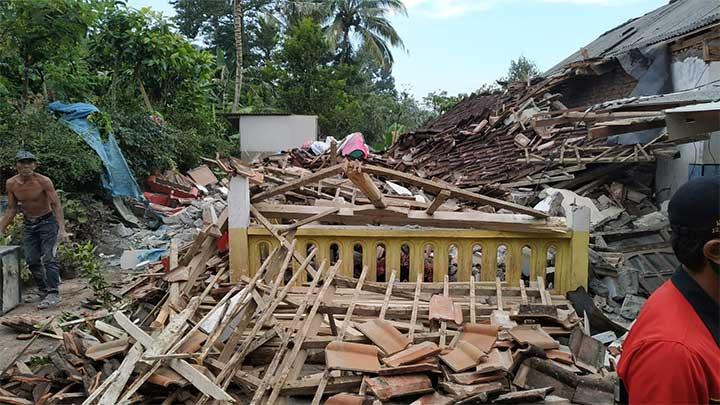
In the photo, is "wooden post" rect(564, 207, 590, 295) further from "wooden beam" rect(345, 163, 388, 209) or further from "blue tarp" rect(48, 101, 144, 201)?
"blue tarp" rect(48, 101, 144, 201)

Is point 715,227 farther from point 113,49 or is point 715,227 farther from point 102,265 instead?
point 113,49

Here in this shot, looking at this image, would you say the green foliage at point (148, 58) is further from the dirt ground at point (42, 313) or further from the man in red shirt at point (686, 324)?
the man in red shirt at point (686, 324)

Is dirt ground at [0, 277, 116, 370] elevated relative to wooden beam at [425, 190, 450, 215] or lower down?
lower down

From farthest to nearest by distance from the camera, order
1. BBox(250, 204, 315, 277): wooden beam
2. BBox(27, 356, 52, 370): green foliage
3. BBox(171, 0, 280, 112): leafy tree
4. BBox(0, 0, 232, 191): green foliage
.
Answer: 1. BBox(171, 0, 280, 112): leafy tree
2. BBox(0, 0, 232, 191): green foliage
3. BBox(250, 204, 315, 277): wooden beam
4. BBox(27, 356, 52, 370): green foliage

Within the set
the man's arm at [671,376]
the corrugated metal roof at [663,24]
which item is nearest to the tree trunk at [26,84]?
the corrugated metal roof at [663,24]

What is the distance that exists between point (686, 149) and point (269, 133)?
583 inches

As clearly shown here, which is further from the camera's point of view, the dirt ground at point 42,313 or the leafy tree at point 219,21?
the leafy tree at point 219,21

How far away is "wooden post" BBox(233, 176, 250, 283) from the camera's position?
5137mm

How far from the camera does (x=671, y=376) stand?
4.21 ft

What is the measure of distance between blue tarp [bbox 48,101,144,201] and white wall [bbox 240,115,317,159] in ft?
28.2

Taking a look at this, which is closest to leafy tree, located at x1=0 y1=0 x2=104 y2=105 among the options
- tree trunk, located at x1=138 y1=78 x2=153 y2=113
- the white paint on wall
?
tree trunk, located at x1=138 y1=78 x2=153 y2=113

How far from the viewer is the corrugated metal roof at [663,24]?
9707mm

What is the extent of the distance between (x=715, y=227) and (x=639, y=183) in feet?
32.2

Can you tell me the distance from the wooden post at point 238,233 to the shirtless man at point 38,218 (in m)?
3.10
